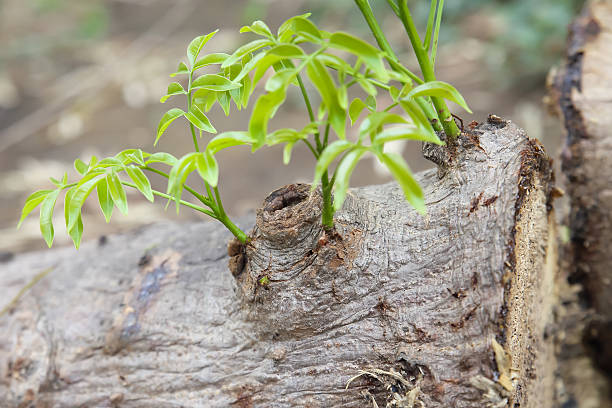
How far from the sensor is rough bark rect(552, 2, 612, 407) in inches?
55.9

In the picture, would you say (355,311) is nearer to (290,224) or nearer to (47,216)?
(290,224)

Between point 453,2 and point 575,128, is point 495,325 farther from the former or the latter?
point 453,2

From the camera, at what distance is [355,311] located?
1008 millimetres

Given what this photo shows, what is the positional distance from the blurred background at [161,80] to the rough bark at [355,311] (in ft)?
4.92

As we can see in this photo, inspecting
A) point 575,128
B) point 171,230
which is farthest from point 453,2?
point 171,230

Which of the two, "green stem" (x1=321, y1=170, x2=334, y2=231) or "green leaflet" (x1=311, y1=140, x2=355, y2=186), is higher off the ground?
"green stem" (x1=321, y1=170, x2=334, y2=231)

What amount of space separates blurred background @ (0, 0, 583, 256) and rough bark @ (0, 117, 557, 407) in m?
1.50

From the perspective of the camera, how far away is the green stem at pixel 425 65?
921 millimetres

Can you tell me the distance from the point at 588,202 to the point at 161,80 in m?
3.49

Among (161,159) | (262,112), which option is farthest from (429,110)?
(161,159)

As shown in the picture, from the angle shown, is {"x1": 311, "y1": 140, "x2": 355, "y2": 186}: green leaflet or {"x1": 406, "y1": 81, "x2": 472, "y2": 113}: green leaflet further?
{"x1": 406, "y1": 81, "x2": 472, "y2": 113}: green leaflet

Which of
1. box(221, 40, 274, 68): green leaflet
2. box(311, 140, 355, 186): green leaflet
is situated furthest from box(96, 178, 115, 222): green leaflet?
box(311, 140, 355, 186): green leaflet

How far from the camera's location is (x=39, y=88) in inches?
173

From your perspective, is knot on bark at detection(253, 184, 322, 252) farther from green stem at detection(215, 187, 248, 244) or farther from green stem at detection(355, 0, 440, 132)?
green stem at detection(355, 0, 440, 132)
